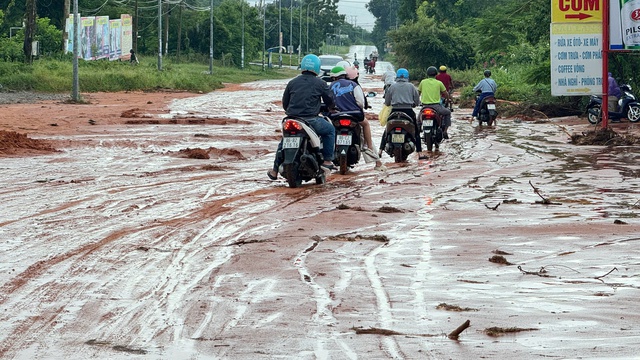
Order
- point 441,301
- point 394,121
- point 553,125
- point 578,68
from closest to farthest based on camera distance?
1. point 441,301
2. point 394,121
3. point 578,68
4. point 553,125

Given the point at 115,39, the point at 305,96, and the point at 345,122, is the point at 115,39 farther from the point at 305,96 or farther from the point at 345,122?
the point at 305,96

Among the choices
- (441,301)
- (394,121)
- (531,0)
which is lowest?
(441,301)

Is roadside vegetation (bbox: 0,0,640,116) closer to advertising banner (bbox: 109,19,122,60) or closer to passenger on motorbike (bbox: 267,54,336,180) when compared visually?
advertising banner (bbox: 109,19,122,60)

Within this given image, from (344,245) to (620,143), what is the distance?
13.7 metres

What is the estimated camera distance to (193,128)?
24422 mm

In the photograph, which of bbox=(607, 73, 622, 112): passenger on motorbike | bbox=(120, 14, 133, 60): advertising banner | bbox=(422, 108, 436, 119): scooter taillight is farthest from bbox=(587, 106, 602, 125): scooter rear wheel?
bbox=(120, 14, 133, 60): advertising banner

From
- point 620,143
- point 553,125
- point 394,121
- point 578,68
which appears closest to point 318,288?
point 394,121

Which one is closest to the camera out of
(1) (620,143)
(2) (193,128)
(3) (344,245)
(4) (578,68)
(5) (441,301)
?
(5) (441,301)

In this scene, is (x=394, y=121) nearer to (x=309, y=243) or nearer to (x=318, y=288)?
(x=309, y=243)

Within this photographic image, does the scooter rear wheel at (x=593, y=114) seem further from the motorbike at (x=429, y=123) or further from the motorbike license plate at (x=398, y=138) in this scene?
the motorbike license plate at (x=398, y=138)

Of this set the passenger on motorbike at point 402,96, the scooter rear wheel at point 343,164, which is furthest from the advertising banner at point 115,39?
the scooter rear wheel at point 343,164

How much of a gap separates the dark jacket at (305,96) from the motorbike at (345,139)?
1301 mm

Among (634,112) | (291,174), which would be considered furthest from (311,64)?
(634,112)

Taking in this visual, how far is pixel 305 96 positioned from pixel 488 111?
14.5 metres
